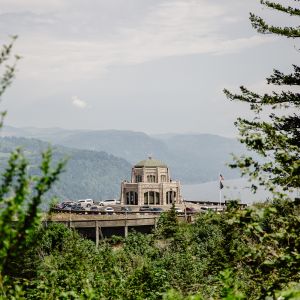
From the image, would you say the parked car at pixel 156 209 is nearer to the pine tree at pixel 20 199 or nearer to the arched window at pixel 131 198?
the arched window at pixel 131 198

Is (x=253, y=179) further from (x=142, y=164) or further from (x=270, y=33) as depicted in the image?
(x=142, y=164)

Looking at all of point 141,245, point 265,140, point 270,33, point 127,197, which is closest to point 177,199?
point 127,197

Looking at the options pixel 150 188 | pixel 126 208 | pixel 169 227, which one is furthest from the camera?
pixel 150 188

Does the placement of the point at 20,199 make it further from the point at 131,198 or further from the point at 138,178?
the point at 138,178

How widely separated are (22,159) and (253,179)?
5632 mm

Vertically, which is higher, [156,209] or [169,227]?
[156,209]

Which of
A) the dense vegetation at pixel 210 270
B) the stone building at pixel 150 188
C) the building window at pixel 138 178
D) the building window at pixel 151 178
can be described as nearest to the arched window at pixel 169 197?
the stone building at pixel 150 188

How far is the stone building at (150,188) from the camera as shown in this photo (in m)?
134

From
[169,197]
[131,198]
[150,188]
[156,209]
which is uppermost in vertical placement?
[150,188]

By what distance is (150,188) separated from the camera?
135 meters

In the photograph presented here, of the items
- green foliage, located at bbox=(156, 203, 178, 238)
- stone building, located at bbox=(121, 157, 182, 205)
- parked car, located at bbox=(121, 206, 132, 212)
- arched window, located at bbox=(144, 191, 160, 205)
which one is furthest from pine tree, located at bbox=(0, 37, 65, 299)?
arched window, located at bbox=(144, 191, 160, 205)

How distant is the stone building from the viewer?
13438 cm

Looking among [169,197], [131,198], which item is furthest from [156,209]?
[131,198]

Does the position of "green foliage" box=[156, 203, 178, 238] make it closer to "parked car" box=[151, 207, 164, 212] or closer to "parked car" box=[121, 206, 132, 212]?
"parked car" box=[151, 207, 164, 212]
